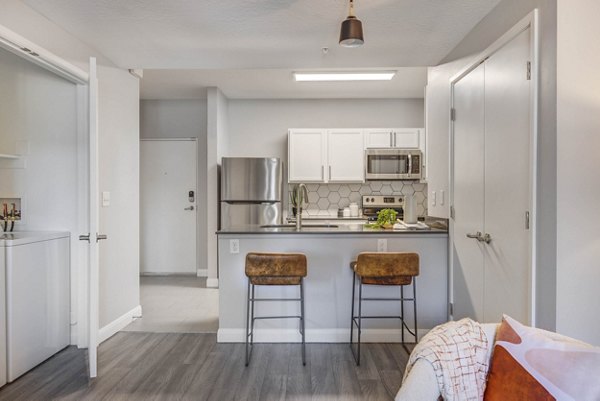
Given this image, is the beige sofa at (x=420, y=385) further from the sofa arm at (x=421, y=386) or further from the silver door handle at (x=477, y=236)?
the silver door handle at (x=477, y=236)

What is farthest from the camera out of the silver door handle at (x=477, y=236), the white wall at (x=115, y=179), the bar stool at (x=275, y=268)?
the white wall at (x=115, y=179)

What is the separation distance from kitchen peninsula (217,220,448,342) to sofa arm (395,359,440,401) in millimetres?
1971

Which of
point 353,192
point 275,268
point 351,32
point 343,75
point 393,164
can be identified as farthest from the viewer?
point 353,192

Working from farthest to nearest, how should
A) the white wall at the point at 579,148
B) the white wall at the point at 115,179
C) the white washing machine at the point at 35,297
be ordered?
the white wall at the point at 115,179 < the white washing machine at the point at 35,297 < the white wall at the point at 579,148

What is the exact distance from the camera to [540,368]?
1.08 meters

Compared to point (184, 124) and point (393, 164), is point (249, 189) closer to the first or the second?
point (184, 124)

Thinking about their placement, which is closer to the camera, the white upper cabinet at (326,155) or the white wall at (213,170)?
the white wall at (213,170)

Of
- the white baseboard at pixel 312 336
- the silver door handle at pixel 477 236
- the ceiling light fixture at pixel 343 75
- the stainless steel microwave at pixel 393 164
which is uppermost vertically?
the ceiling light fixture at pixel 343 75

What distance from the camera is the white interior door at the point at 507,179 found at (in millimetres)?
2008

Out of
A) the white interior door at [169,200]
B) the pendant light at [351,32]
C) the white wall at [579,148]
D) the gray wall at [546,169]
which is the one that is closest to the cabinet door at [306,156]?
the white interior door at [169,200]

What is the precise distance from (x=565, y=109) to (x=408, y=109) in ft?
12.9

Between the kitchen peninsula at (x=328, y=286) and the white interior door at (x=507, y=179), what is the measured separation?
704 mm

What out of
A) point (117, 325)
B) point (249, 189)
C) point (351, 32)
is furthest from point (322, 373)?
point (249, 189)

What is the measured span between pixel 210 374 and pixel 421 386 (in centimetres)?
182
